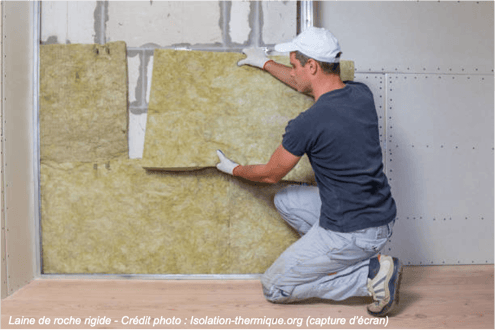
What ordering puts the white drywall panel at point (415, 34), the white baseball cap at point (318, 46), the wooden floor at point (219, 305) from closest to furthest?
the wooden floor at point (219, 305), the white baseball cap at point (318, 46), the white drywall panel at point (415, 34)

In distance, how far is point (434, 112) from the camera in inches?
85.0

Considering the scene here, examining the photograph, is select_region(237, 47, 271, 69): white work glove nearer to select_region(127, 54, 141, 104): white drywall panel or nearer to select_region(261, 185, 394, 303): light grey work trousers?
select_region(127, 54, 141, 104): white drywall panel

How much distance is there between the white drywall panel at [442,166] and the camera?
84.5 inches

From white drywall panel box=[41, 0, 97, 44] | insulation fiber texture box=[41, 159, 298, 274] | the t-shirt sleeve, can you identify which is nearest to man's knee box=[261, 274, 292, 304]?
insulation fiber texture box=[41, 159, 298, 274]

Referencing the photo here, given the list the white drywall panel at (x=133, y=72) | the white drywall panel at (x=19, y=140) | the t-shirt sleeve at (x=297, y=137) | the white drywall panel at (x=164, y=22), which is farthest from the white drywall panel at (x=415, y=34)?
the white drywall panel at (x=19, y=140)

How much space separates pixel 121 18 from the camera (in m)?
2.00

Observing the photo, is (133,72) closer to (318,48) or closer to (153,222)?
(153,222)

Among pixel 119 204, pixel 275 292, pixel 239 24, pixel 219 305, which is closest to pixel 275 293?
pixel 275 292

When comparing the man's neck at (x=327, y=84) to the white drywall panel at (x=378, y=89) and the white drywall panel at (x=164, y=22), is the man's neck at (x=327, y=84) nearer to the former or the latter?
the white drywall panel at (x=378, y=89)

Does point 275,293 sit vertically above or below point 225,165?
below

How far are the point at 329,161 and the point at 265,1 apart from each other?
39.0 inches

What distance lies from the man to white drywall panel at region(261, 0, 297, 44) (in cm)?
30

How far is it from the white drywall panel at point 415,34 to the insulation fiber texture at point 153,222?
0.94 m

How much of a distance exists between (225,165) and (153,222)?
510 mm
